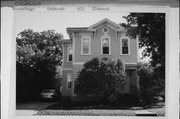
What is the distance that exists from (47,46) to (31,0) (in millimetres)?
3937

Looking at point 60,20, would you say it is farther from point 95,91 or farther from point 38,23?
point 95,91

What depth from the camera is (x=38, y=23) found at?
6570 millimetres

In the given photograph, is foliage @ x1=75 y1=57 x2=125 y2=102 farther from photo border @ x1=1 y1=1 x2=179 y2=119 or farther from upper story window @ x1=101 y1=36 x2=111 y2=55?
photo border @ x1=1 y1=1 x2=179 y2=119

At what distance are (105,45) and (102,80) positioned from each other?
219cm

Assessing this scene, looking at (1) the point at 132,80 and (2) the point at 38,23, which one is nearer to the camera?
(2) the point at 38,23

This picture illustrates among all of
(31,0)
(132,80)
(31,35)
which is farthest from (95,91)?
(31,0)

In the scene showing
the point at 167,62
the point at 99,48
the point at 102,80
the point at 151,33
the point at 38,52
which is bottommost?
the point at 102,80

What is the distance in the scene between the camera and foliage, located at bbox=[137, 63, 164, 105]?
11.2 meters

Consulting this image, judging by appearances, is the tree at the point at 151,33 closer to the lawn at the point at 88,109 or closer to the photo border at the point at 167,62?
the lawn at the point at 88,109

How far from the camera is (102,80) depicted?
1079 cm

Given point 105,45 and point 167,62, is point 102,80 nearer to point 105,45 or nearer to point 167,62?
point 105,45

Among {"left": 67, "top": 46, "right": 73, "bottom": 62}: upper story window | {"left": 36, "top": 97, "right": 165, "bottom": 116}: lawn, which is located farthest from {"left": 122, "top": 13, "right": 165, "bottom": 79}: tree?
{"left": 67, "top": 46, "right": 73, "bottom": 62}: upper story window

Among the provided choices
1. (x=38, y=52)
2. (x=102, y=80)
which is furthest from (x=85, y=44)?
(x=38, y=52)

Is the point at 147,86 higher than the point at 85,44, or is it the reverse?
the point at 85,44
